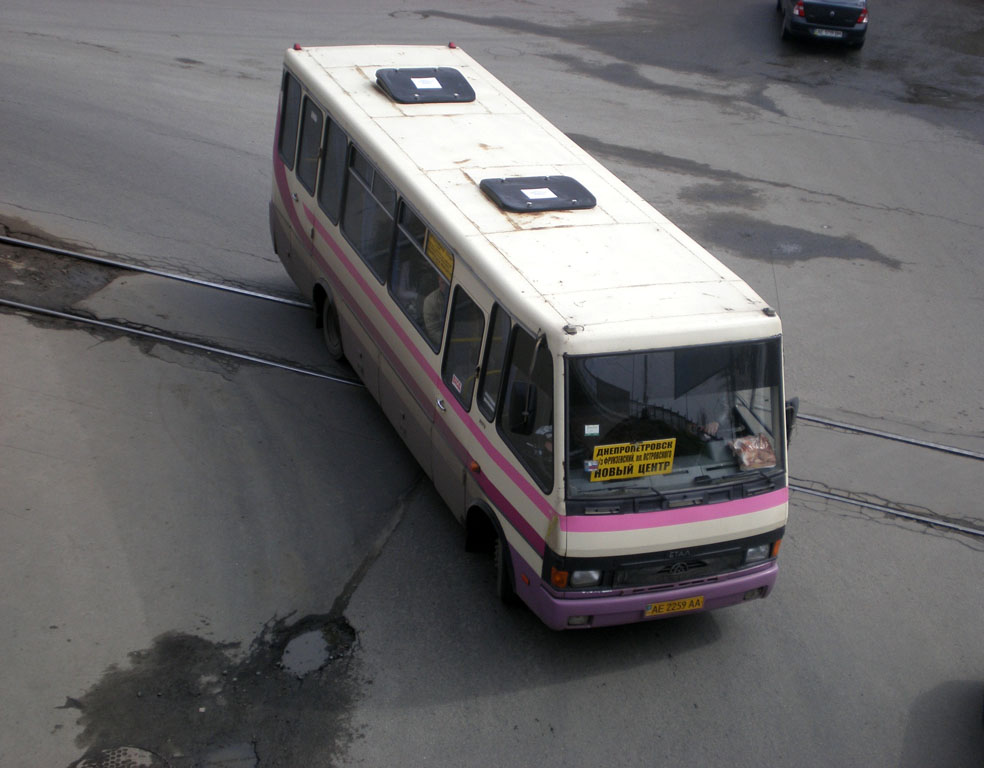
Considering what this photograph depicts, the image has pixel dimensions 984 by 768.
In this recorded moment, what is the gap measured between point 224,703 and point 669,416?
3.07 meters

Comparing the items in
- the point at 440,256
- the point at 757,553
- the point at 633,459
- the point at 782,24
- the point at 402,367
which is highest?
the point at 782,24

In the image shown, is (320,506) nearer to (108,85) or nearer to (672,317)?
(672,317)

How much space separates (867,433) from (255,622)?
219 inches

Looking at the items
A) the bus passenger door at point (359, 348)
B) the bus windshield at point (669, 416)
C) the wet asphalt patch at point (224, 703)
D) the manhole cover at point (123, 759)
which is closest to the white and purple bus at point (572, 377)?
the bus windshield at point (669, 416)

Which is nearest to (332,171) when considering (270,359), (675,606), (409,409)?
(270,359)

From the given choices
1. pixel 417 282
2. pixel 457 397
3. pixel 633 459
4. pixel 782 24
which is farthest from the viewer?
pixel 782 24

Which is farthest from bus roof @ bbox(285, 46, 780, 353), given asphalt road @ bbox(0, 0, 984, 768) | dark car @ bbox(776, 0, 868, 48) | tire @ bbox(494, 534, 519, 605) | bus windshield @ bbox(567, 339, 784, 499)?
dark car @ bbox(776, 0, 868, 48)

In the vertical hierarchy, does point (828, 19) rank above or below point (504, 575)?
above

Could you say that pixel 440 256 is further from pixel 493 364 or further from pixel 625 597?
pixel 625 597

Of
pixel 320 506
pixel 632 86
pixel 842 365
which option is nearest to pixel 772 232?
pixel 842 365

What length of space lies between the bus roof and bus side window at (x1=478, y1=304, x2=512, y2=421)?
0.56ft

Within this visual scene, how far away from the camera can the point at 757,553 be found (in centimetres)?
659

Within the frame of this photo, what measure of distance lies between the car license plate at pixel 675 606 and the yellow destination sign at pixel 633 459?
0.87m

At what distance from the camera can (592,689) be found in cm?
661
